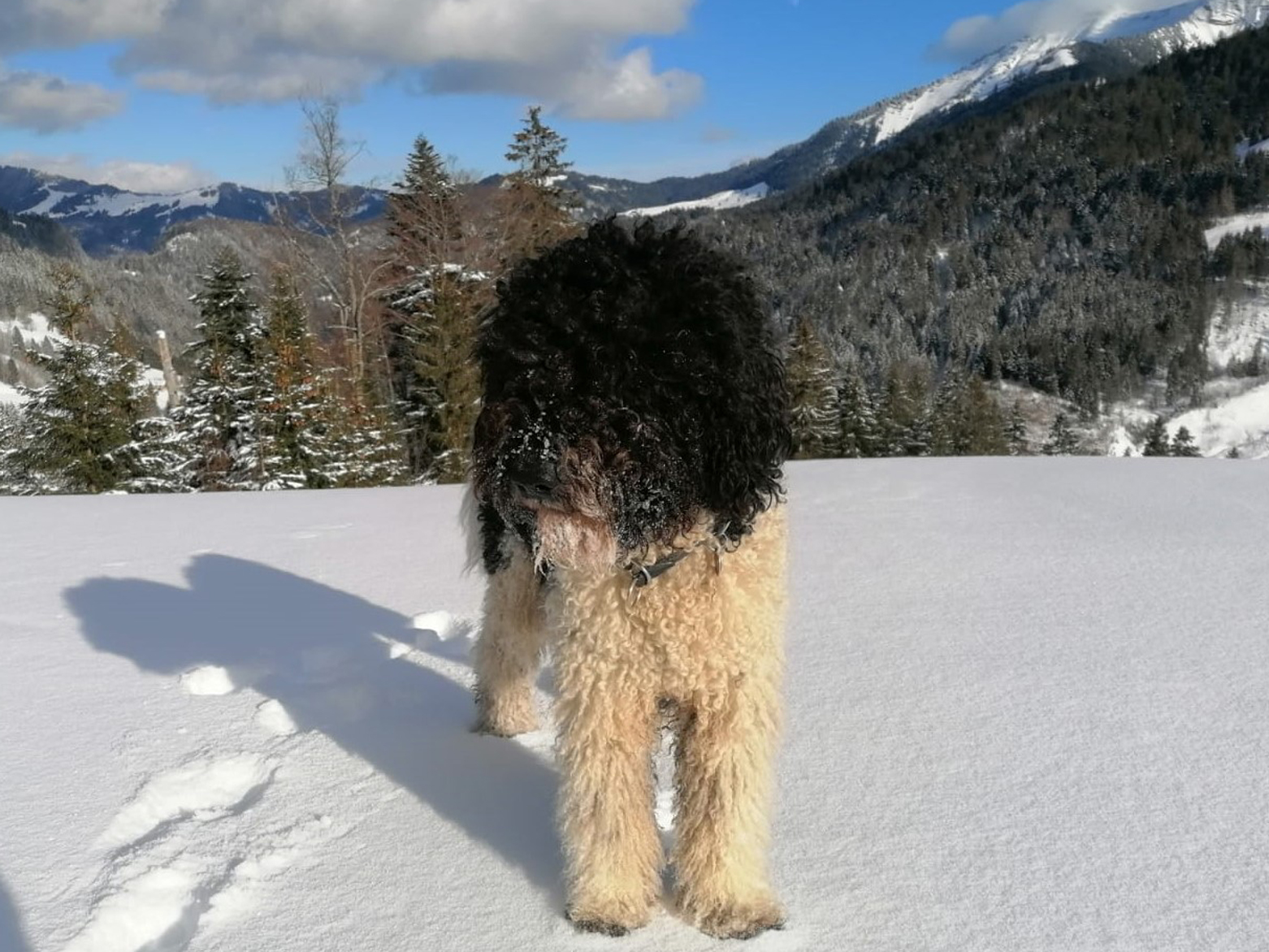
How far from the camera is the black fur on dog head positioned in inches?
83.1

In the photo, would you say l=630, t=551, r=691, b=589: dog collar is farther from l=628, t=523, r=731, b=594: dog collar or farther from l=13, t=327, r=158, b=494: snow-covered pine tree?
l=13, t=327, r=158, b=494: snow-covered pine tree

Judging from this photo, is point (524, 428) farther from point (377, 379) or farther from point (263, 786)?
point (377, 379)

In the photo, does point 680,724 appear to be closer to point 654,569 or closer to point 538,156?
point 654,569

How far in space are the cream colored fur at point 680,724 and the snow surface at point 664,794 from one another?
0.14 meters

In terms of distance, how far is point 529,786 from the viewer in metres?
3.26

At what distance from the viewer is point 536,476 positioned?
81.1 inches

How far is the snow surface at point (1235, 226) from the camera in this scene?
12706cm

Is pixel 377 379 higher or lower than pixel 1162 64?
lower

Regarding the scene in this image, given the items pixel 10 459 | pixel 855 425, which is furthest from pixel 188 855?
pixel 855 425

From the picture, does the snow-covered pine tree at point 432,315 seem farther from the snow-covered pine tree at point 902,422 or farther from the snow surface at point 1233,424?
the snow surface at point 1233,424

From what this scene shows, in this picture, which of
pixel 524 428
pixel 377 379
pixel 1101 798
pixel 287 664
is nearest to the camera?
pixel 524 428

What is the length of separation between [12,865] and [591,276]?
2646 mm

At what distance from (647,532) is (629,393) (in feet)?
1.25

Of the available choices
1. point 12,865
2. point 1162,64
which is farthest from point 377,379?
point 1162,64
